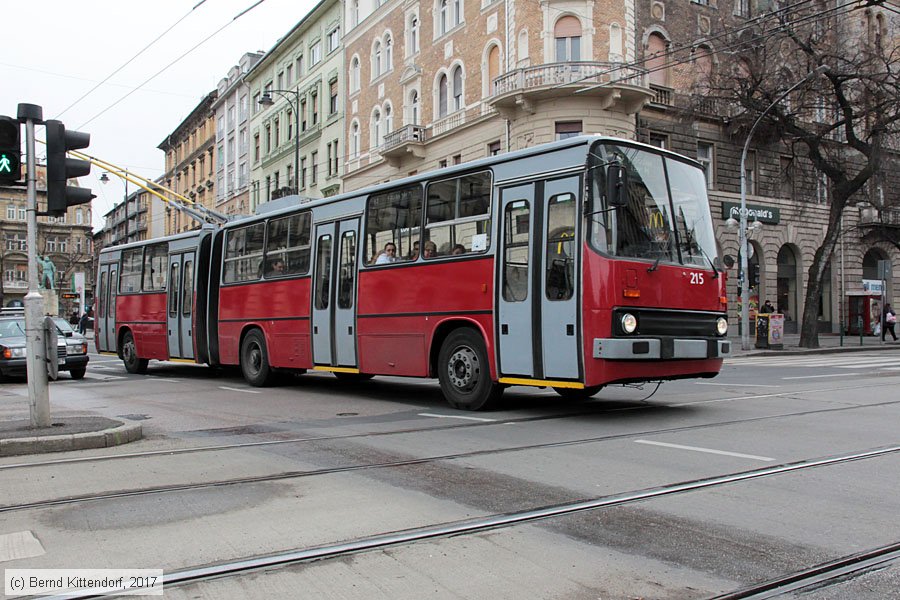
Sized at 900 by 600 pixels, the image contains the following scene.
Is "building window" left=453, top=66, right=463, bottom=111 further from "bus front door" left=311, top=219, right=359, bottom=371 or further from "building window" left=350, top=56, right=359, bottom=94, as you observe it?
"bus front door" left=311, top=219, right=359, bottom=371

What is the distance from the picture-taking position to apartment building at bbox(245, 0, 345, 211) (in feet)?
156

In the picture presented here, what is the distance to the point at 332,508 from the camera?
17.4 feet

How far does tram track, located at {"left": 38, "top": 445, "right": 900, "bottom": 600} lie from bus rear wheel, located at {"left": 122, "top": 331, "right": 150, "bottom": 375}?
16281mm

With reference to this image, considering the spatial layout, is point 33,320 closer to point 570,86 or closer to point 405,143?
point 570,86

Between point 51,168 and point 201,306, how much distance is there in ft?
28.8

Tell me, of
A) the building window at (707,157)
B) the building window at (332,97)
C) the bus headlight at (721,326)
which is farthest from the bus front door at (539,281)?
the building window at (332,97)

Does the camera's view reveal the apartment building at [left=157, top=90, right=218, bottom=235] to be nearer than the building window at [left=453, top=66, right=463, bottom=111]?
No

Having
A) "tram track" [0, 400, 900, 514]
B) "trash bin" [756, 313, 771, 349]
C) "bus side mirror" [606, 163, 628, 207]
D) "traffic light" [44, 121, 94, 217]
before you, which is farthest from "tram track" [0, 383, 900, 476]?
"trash bin" [756, 313, 771, 349]

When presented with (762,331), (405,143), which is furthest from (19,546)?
(405,143)

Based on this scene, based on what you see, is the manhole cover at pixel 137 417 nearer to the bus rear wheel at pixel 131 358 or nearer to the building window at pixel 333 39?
the bus rear wheel at pixel 131 358

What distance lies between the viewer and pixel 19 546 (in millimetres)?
4504

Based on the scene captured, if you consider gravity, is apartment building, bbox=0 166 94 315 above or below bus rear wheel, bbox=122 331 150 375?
above

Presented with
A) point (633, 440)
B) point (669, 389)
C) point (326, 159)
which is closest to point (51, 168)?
point (633, 440)

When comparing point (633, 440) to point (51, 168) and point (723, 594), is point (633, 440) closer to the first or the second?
point (723, 594)
